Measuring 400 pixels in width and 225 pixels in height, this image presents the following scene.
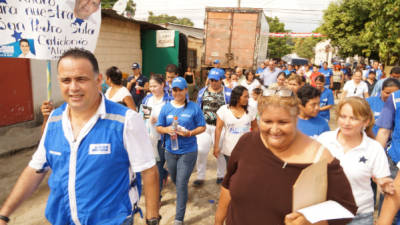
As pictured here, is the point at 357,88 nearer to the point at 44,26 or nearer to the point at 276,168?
the point at 276,168

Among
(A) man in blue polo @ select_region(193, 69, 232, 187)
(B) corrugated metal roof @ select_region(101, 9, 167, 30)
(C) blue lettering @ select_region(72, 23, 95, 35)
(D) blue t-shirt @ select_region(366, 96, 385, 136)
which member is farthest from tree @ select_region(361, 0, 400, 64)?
(C) blue lettering @ select_region(72, 23, 95, 35)

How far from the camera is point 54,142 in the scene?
1.88 meters

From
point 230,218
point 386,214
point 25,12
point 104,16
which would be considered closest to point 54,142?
point 230,218

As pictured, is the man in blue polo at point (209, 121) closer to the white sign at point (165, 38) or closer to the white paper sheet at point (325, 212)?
the white paper sheet at point (325, 212)

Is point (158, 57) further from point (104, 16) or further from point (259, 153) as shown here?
point (259, 153)

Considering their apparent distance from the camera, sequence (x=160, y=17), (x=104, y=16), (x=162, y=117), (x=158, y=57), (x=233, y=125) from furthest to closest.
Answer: (x=160, y=17), (x=158, y=57), (x=104, y=16), (x=233, y=125), (x=162, y=117)

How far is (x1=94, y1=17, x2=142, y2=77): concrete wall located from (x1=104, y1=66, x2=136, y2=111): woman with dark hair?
19.8ft

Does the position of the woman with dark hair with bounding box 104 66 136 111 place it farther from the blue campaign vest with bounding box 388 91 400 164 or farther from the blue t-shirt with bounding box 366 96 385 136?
the blue t-shirt with bounding box 366 96 385 136

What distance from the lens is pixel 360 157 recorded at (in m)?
2.38

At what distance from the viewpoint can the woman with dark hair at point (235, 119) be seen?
412 cm

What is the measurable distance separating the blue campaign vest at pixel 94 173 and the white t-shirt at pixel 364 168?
172 centimetres

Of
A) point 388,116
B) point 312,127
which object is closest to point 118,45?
point 312,127

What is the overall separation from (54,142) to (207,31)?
1149 centimetres

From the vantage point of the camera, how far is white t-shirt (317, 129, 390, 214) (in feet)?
7.67
